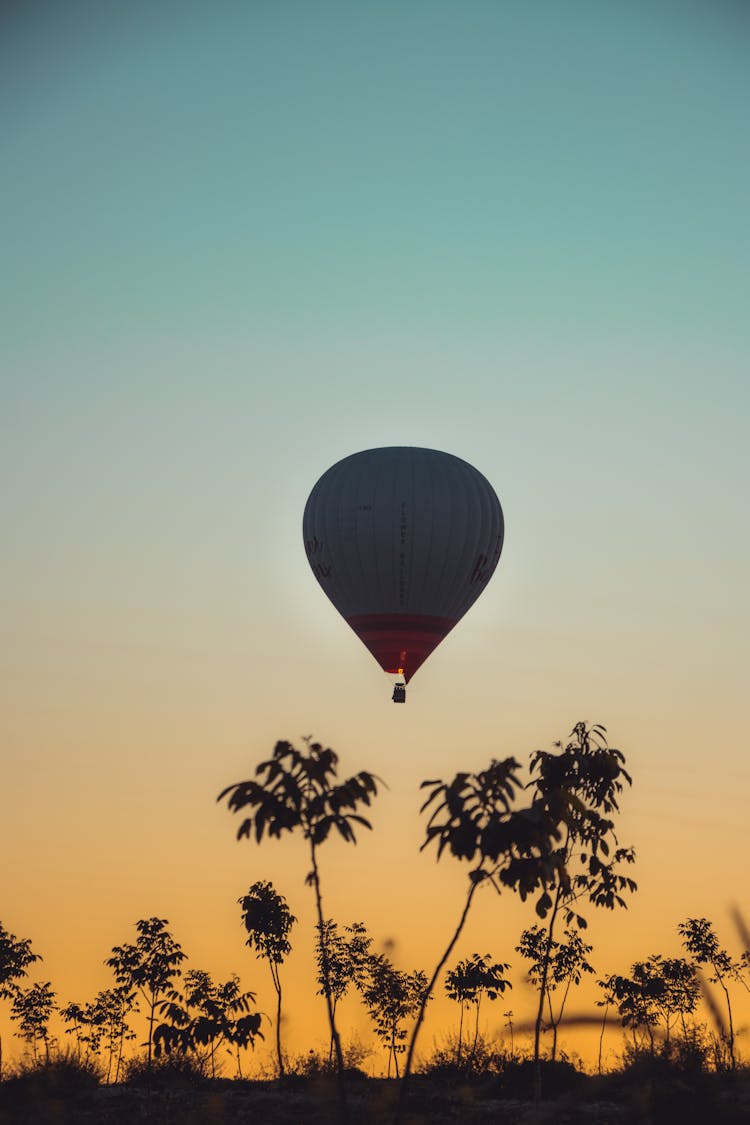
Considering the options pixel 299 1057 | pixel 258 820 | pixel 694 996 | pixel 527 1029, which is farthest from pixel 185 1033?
pixel 527 1029

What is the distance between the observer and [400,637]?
2566 inches

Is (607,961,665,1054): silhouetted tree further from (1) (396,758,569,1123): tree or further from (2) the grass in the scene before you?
(1) (396,758,569,1123): tree

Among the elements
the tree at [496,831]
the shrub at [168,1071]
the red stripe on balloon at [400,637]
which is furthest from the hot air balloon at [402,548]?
the tree at [496,831]

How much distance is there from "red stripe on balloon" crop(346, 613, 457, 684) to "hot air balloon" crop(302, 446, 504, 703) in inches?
1.9

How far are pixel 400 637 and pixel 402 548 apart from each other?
4391 millimetres

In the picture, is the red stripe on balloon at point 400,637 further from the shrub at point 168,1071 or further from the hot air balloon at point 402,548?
the shrub at point 168,1071

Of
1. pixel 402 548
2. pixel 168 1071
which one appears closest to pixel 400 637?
pixel 402 548

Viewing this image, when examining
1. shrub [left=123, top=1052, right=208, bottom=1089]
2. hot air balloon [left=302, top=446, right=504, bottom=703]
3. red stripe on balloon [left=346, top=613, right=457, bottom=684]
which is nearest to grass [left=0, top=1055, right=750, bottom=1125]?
shrub [left=123, top=1052, right=208, bottom=1089]

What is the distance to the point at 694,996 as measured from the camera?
58.8 m

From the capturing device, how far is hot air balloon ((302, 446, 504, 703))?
6525 centimetres

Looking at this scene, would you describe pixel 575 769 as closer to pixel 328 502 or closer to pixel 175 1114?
pixel 175 1114

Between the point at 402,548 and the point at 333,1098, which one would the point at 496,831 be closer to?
the point at 333,1098

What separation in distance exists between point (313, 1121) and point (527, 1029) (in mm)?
28052

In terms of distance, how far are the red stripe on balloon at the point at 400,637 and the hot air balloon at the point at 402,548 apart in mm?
49
